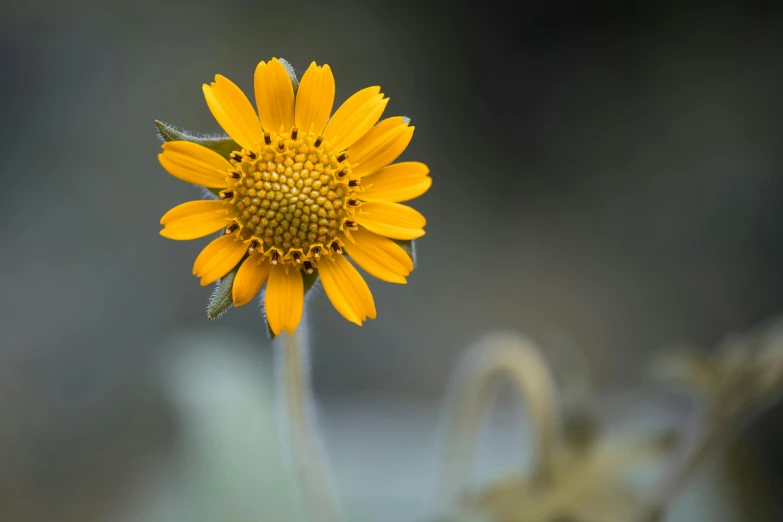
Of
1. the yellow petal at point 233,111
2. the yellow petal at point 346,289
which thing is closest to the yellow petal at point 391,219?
the yellow petal at point 346,289

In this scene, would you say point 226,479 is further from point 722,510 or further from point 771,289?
point 771,289

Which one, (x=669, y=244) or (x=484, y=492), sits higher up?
(x=669, y=244)

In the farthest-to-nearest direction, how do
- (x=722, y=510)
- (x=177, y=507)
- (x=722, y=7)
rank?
(x=722, y=7), (x=177, y=507), (x=722, y=510)

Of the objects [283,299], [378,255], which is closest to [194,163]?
[283,299]

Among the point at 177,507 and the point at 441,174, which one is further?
the point at 441,174

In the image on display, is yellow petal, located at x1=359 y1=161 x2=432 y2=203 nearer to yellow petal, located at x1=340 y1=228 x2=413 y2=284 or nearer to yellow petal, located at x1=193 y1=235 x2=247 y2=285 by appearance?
yellow petal, located at x1=340 y1=228 x2=413 y2=284

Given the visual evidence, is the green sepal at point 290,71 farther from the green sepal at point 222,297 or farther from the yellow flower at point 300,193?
the green sepal at point 222,297

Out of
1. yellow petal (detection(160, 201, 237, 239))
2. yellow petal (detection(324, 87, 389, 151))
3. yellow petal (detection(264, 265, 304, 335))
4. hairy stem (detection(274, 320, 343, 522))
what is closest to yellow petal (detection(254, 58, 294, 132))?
yellow petal (detection(324, 87, 389, 151))

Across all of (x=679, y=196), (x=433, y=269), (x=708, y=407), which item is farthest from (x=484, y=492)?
(x=679, y=196)
